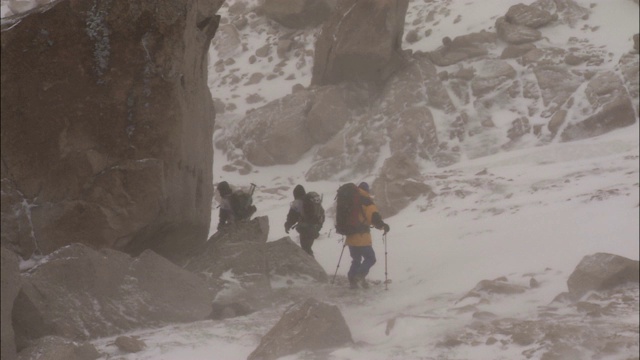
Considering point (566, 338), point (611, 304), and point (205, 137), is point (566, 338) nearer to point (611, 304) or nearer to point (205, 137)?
point (611, 304)

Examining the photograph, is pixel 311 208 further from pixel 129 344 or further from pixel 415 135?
pixel 415 135

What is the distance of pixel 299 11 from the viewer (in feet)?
85.9

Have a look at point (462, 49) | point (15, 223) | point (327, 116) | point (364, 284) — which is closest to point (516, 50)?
point (462, 49)

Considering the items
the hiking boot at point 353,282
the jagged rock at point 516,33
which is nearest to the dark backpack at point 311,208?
the hiking boot at point 353,282

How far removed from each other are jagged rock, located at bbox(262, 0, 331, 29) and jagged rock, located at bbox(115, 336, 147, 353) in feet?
69.1

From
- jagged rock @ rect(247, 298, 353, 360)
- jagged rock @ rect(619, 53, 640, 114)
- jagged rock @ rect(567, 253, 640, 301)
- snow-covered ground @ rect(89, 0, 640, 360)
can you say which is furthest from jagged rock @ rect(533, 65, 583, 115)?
jagged rock @ rect(247, 298, 353, 360)

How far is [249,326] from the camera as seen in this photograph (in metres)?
7.36

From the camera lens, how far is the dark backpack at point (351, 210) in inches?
361

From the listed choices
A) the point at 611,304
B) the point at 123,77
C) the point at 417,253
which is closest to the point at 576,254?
the point at 611,304

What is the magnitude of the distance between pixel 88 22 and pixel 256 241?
13.3 ft

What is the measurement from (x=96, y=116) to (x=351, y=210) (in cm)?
334

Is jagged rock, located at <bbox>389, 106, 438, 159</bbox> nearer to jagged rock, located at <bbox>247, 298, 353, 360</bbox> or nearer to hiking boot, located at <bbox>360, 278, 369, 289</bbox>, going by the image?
hiking boot, located at <bbox>360, 278, 369, 289</bbox>

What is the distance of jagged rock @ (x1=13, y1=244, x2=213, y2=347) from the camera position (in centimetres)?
670

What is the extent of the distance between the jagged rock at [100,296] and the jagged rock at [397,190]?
266 inches
